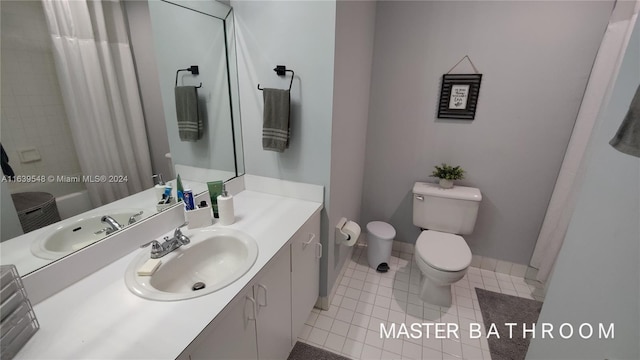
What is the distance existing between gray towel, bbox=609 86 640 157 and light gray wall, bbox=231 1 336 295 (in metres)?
1.09

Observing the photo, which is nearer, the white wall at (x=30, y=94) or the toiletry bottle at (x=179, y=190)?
the white wall at (x=30, y=94)

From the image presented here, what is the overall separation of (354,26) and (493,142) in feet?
4.32

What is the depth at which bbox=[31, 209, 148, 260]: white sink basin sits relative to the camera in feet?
2.88

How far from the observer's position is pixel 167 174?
51.2 inches

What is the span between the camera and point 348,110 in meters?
1.75

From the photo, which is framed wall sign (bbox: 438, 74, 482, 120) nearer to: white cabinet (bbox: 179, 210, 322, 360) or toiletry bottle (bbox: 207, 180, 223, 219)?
white cabinet (bbox: 179, 210, 322, 360)

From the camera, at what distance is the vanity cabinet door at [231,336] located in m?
0.78

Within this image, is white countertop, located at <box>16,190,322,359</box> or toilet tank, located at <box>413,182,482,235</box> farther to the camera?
toilet tank, located at <box>413,182,482,235</box>

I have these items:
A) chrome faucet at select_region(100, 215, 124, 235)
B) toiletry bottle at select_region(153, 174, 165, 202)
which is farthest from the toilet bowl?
chrome faucet at select_region(100, 215, 124, 235)

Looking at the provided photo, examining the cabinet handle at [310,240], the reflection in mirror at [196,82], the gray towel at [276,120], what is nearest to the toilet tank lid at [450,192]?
the cabinet handle at [310,240]

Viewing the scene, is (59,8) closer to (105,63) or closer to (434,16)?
(105,63)

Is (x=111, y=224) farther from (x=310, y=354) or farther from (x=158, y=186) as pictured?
(x=310, y=354)

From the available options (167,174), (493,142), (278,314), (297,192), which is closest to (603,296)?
(278,314)

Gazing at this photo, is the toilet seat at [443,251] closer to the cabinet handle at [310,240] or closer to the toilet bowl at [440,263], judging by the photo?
the toilet bowl at [440,263]
